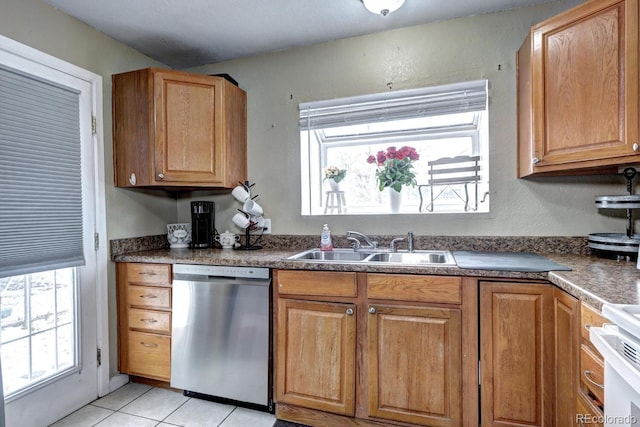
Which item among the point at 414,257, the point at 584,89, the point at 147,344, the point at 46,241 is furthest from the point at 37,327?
the point at 584,89

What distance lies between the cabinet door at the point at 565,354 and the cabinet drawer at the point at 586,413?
8cm

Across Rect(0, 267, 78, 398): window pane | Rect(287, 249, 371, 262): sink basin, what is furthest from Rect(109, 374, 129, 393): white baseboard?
Rect(287, 249, 371, 262): sink basin

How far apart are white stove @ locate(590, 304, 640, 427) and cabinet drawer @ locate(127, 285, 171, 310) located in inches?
80.9

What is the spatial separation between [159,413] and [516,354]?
1902 mm

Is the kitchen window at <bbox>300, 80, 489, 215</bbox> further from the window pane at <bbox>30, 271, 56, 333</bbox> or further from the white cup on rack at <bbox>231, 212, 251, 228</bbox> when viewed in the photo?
the window pane at <bbox>30, 271, 56, 333</bbox>

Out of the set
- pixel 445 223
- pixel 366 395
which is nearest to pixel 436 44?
pixel 445 223

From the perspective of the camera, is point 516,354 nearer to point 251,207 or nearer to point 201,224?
point 251,207

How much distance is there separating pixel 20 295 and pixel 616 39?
308 cm

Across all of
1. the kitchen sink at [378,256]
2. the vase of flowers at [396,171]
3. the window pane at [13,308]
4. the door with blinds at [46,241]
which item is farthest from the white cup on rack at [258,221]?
the window pane at [13,308]

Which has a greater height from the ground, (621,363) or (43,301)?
(621,363)

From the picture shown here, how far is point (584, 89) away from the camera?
1495 millimetres

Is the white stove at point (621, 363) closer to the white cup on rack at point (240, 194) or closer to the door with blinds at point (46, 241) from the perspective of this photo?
the white cup on rack at point (240, 194)

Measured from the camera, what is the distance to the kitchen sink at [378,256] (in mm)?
1955

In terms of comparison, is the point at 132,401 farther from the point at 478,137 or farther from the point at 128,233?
the point at 478,137
